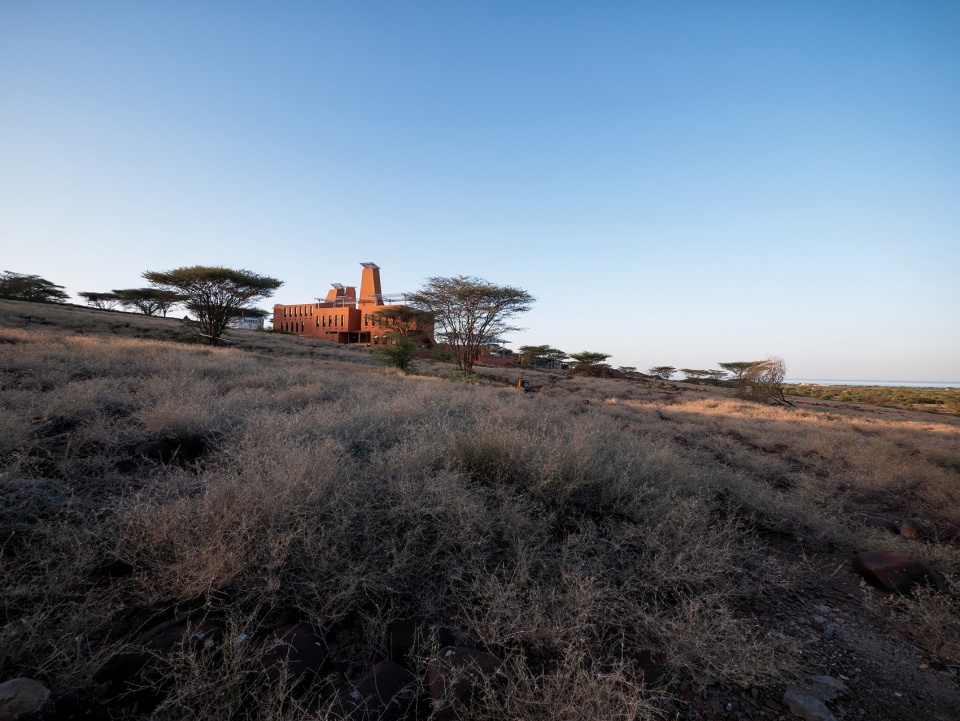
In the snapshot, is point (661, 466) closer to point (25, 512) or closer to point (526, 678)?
point (526, 678)

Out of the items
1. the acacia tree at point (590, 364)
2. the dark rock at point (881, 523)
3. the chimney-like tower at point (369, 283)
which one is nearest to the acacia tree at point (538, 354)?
the acacia tree at point (590, 364)

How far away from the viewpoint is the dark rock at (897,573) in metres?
2.70

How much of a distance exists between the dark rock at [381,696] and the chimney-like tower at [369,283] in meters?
46.1

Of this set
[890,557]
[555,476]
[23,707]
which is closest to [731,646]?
[555,476]

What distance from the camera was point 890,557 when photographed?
2918mm

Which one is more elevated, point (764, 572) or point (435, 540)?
point (435, 540)

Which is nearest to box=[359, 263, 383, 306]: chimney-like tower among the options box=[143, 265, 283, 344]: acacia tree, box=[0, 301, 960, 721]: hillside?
box=[143, 265, 283, 344]: acacia tree

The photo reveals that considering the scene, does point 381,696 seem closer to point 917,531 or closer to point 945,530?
point 917,531

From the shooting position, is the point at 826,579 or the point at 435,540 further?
the point at 826,579

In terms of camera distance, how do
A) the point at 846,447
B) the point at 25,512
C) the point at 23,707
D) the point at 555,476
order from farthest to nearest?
the point at 846,447
the point at 555,476
the point at 25,512
the point at 23,707

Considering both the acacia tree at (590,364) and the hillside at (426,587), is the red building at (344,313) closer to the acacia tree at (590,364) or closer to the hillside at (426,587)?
the acacia tree at (590,364)

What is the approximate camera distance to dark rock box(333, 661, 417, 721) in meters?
1.51

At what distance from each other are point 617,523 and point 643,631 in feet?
2.99

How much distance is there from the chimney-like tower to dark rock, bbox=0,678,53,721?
1817 inches
